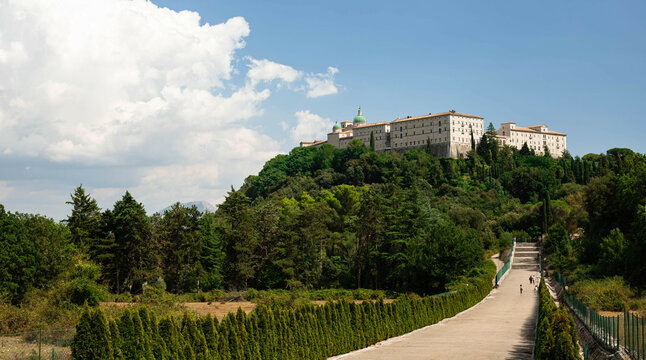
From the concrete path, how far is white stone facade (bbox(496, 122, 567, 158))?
118 metres

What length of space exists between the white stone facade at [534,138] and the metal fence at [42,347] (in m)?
141

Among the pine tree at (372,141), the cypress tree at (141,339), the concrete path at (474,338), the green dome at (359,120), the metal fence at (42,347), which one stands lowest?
the concrete path at (474,338)

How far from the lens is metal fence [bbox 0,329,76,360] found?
61.1ft

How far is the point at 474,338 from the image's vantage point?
23.8m

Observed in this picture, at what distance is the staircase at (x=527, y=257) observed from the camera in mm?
70375

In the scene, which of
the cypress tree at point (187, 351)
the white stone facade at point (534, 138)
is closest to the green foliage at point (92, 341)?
the cypress tree at point (187, 351)

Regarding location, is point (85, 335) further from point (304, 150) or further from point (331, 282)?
point (304, 150)

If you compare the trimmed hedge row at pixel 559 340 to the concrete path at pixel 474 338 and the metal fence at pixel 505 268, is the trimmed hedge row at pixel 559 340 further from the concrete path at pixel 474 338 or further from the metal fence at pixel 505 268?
the metal fence at pixel 505 268

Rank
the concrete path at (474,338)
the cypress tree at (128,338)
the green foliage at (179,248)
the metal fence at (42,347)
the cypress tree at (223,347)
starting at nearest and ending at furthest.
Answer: the cypress tree at (128,338)
the cypress tree at (223,347)
the metal fence at (42,347)
the concrete path at (474,338)
the green foliage at (179,248)

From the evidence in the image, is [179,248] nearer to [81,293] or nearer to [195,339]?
[81,293]

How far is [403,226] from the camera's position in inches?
2328

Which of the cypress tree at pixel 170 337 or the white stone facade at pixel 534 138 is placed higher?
the white stone facade at pixel 534 138

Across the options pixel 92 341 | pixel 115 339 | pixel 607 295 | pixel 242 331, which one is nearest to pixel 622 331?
pixel 242 331

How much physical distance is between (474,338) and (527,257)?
56764mm
